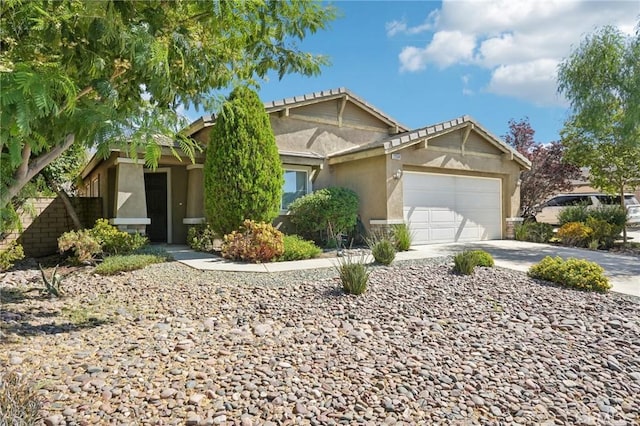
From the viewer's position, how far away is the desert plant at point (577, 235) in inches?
553

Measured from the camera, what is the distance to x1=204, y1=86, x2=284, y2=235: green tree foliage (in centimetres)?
1116

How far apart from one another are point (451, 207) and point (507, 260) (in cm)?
432

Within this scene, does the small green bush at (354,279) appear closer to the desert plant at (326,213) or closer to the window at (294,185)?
the desert plant at (326,213)

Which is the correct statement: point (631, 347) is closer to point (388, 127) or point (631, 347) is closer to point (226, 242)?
point (226, 242)

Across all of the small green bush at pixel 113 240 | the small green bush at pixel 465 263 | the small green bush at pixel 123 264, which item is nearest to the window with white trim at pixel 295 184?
the small green bush at pixel 113 240

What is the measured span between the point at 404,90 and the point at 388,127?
361 cm

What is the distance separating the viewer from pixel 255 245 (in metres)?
9.82

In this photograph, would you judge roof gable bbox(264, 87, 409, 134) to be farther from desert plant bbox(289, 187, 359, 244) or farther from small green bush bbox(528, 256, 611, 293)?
small green bush bbox(528, 256, 611, 293)

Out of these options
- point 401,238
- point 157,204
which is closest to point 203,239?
point 157,204

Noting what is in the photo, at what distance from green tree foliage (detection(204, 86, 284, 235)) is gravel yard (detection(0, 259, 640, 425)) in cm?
363

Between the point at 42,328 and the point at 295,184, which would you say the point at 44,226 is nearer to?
the point at 295,184

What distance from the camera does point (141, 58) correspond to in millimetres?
3145

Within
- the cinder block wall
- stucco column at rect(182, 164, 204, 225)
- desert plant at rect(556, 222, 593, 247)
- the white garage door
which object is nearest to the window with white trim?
stucco column at rect(182, 164, 204, 225)

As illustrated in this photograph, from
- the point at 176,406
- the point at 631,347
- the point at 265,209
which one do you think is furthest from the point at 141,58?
the point at 265,209
